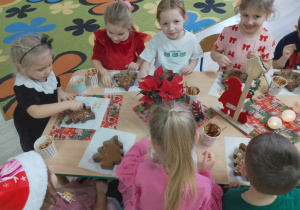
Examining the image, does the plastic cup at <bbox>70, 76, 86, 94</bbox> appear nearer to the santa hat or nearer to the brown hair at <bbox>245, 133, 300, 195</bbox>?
the santa hat

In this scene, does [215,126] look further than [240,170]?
Yes

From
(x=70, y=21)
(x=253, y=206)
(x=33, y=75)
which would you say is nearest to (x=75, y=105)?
(x=33, y=75)

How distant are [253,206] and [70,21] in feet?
12.7

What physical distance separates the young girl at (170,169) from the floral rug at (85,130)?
0.87ft

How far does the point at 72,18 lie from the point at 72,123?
3.17m

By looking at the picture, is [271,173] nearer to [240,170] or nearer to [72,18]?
[240,170]

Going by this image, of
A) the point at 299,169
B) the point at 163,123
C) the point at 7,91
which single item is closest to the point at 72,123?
the point at 163,123

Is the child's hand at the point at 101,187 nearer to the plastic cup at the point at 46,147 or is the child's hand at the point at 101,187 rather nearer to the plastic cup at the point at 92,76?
the plastic cup at the point at 46,147

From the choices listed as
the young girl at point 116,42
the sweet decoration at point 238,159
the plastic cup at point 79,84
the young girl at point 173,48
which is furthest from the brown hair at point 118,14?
the sweet decoration at point 238,159

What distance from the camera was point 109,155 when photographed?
1.09 m

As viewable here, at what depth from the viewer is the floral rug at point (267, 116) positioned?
3.88 feet

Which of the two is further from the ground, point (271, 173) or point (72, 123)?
point (271, 173)

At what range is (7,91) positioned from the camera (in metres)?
2.69

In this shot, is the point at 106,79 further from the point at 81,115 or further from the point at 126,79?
the point at 81,115
